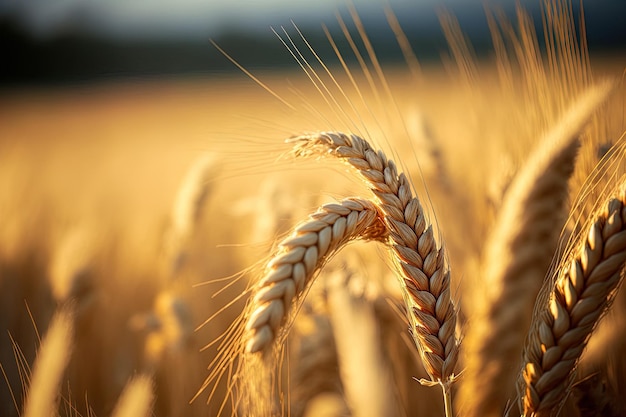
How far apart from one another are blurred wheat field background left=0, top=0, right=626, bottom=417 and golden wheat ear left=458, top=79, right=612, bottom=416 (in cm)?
2

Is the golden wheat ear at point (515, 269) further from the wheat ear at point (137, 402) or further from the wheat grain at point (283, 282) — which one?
the wheat ear at point (137, 402)

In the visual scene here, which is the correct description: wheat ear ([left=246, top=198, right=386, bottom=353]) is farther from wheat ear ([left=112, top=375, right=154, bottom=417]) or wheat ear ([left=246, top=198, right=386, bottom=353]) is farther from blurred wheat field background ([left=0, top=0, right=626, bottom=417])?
wheat ear ([left=112, top=375, right=154, bottom=417])

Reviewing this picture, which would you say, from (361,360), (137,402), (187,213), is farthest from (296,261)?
(187,213)

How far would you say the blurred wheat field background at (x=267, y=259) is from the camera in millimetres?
1171

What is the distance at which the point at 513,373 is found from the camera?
130 cm

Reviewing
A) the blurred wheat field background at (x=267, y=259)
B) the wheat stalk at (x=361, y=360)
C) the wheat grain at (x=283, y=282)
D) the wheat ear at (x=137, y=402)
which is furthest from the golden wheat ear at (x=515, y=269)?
the wheat ear at (x=137, y=402)

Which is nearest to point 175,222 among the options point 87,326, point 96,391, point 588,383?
point 87,326

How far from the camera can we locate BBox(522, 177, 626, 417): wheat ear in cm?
89

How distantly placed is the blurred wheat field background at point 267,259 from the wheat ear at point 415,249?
6 centimetres

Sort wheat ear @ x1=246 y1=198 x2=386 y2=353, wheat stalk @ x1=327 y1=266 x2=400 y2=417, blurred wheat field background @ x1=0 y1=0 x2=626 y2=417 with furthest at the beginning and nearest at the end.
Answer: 1. blurred wheat field background @ x1=0 y1=0 x2=626 y2=417
2. wheat stalk @ x1=327 y1=266 x2=400 y2=417
3. wheat ear @ x1=246 y1=198 x2=386 y2=353

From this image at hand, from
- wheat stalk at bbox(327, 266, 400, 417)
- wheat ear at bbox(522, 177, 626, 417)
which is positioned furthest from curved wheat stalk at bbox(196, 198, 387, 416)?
wheat ear at bbox(522, 177, 626, 417)

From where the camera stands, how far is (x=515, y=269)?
4.36 ft

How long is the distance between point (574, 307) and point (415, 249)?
297 mm

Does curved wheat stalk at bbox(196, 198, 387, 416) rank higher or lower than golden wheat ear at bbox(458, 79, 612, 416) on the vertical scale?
higher
